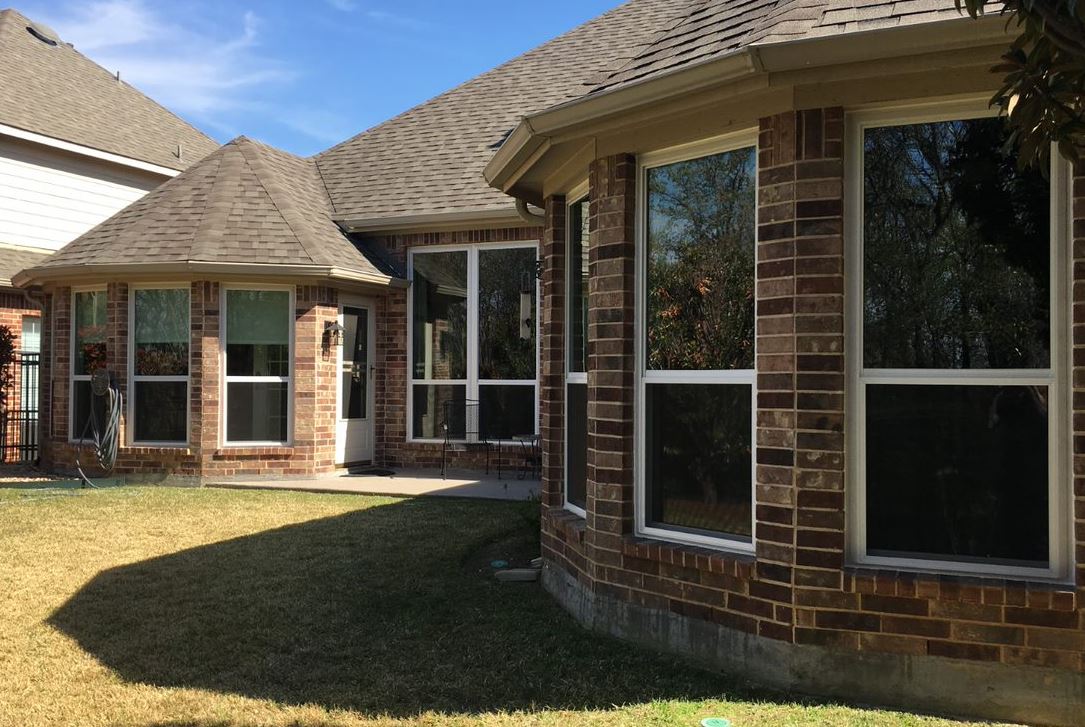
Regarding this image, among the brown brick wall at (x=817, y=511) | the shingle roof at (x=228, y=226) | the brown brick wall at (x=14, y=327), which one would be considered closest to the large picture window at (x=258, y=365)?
the shingle roof at (x=228, y=226)

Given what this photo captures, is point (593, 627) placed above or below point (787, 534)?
below

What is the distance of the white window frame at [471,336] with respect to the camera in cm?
1191

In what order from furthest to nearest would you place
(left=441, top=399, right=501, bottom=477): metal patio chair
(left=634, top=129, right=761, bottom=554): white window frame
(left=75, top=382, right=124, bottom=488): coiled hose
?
(left=441, top=399, right=501, bottom=477): metal patio chair → (left=75, top=382, right=124, bottom=488): coiled hose → (left=634, top=129, right=761, bottom=554): white window frame

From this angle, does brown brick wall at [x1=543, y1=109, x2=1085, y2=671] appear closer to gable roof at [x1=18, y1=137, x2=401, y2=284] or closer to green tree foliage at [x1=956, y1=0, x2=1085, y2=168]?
green tree foliage at [x1=956, y1=0, x2=1085, y2=168]

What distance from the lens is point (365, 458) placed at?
12641 millimetres

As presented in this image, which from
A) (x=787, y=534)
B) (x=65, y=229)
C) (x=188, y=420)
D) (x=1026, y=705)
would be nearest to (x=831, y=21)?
(x=787, y=534)

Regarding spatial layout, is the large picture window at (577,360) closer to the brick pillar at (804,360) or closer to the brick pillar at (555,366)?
the brick pillar at (555,366)

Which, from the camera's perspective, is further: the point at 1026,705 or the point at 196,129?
the point at 196,129

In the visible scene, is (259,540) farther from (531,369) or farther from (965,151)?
(965,151)

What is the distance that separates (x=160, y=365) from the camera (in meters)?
11.7

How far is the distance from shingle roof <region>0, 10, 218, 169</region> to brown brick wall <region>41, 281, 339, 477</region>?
619 cm

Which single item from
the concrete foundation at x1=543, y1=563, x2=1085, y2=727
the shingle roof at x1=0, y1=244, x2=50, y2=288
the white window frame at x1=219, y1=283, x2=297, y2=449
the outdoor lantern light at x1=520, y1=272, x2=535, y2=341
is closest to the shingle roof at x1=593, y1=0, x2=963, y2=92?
the concrete foundation at x1=543, y1=563, x2=1085, y2=727

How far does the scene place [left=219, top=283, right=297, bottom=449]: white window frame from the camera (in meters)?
11.5

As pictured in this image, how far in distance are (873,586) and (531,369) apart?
26.7 feet
